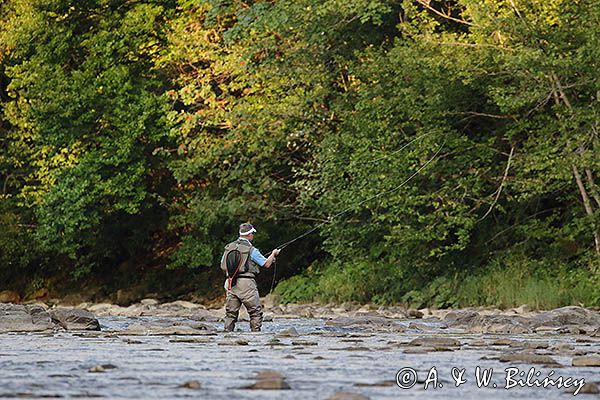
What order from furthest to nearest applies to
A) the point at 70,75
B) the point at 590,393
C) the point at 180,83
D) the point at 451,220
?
the point at 70,75, the point at 180,83, the point at 451,220, the point at 590,393

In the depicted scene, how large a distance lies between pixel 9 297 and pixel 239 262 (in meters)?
20.3

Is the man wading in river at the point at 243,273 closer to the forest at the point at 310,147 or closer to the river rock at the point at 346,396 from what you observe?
the forest at the point at 310,147

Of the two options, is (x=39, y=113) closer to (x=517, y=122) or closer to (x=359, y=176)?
(x=359, y=176)

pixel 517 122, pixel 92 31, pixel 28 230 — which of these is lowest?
pixel 28 230

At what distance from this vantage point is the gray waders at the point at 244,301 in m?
15.9

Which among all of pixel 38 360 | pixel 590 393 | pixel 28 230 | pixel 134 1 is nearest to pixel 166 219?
pixel 28 230

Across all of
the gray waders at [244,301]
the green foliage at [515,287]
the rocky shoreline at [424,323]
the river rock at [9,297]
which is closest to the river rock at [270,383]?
the rocky shoreline at [424,323]

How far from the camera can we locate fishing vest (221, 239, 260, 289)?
15.6m

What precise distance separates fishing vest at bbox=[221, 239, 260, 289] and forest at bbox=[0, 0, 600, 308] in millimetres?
7247

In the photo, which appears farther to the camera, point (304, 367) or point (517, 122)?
point (517, 122)

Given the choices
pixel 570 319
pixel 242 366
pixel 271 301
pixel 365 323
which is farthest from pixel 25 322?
pixel 271 301

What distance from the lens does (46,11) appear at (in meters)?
31.8

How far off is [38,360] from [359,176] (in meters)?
15.8

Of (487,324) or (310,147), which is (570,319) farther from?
(310,147)
